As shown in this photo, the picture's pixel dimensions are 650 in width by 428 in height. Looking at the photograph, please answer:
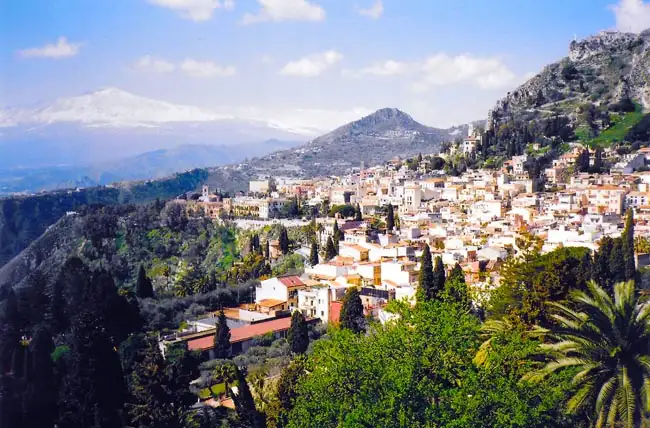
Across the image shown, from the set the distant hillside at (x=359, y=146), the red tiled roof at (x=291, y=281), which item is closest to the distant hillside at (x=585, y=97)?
the red tiled roof at (x=291, y=281)

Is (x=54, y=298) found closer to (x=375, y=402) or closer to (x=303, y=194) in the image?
(x=375, y=402)

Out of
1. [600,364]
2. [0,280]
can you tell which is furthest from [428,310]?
[0,280]

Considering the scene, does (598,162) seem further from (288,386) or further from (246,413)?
(246,413)

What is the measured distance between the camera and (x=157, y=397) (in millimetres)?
11234

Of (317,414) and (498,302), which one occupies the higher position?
(498,302)

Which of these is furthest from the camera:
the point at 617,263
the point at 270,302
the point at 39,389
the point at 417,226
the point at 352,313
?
the point at 417,226

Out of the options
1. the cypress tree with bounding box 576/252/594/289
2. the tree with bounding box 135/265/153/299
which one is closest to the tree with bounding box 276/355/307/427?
the cypress tree with bounding box 576/252/594/289

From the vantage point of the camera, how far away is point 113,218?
49.3 m

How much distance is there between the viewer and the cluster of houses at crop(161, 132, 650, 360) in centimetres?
2275

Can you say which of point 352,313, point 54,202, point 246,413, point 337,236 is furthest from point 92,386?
point 54,202

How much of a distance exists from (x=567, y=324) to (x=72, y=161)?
104194 mm

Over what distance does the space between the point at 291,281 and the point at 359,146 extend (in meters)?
138

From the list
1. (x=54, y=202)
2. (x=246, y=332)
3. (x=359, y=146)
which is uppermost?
(x=359, y=146)

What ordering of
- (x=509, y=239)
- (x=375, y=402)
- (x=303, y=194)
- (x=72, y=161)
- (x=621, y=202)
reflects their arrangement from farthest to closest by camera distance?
(x=72, y=161) < (x=303, y=194) < (x=621, y=202) < (x=509, y=239) < (x=375, y=402)
